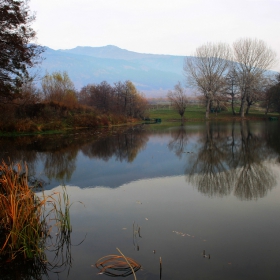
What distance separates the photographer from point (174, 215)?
750 centimetres

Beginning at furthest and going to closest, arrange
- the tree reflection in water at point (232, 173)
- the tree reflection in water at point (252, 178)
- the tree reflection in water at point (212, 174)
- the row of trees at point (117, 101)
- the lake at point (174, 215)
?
1. the row of trees at point (117, 101)
2. the tree reflection in water at point (212, 174)
3. the tree reflection in water at point (232, 173)
4. the tree reflection in water at point (252, 178)
5. the lake at point (174, 215)

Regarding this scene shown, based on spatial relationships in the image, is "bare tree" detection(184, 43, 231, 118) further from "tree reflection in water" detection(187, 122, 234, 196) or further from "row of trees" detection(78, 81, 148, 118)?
"tree reflection in water" detection(187, 122, 234, 196)

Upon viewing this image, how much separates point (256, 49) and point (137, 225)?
186ft

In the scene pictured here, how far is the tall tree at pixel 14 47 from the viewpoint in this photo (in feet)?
62.5

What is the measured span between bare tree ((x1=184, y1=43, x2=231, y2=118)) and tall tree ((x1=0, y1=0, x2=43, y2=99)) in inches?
1566

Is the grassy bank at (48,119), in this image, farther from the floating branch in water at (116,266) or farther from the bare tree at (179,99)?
the floating branch in water at (116,266)

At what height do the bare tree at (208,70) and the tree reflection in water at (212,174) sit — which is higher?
the bare tree at (208,70)

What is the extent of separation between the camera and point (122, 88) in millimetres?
55562

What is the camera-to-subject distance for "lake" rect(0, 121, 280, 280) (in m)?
5.20

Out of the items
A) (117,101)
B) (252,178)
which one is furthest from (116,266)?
(117,101)

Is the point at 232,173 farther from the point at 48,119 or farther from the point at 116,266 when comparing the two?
the point at 48,119

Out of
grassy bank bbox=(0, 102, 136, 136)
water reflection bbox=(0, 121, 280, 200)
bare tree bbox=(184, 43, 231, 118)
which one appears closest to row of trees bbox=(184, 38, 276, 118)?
bare tree bbox=(184, 43, 231, 118)

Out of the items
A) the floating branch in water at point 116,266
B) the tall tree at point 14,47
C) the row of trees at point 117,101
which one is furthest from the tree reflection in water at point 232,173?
the row of trees at point 117,101

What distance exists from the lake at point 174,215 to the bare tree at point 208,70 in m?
42.9
